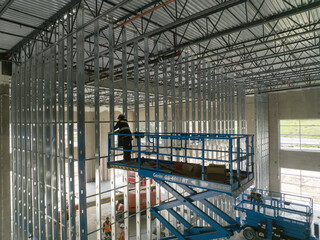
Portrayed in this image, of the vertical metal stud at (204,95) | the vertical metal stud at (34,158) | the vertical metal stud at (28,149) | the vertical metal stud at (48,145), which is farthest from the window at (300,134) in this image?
the vertical metal stud at (28,149)

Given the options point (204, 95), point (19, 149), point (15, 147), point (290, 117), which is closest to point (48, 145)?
point (19, 149)

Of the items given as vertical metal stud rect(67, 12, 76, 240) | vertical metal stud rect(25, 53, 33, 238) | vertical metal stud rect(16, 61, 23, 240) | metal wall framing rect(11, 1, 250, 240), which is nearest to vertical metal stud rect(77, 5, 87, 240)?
metal wall framing rect(11, 1, 250, 240)

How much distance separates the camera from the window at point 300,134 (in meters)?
26.7

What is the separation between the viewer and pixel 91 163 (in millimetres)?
36344

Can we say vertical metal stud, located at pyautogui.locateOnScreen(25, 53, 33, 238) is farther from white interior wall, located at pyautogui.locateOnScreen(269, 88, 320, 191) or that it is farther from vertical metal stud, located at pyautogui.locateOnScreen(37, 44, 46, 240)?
white interior wall, located at pyautogui.locateOnScreen(269, 88, 320, 191)

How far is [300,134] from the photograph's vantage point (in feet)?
90.9

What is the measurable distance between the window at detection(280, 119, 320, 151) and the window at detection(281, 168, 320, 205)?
307 centimetres

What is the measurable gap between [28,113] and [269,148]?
94.8ft

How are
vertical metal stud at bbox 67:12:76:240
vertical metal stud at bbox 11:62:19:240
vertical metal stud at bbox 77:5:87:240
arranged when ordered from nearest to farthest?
vertical metal stud at bbox 77:5:87:240 < vertical metal stud at bbox 67:12:76:240 < vertical metal stud at bbox 11:62:19:240

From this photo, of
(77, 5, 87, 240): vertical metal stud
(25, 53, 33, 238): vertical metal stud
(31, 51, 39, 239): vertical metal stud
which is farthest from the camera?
(25, 53, 33, 238): vertical metal stud

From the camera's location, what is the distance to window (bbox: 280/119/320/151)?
26.7 metres

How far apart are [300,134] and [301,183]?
623cm

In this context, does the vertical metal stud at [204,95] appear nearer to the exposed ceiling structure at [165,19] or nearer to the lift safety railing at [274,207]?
the exposed ceiling structure at [165,19]

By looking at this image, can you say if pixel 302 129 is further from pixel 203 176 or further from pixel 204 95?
pixel 203 176
